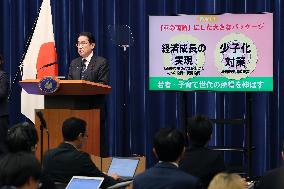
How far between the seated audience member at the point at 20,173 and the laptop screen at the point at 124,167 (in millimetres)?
1743

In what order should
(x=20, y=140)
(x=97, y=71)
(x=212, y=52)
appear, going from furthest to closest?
(x=212, y=52) < (x=97, y=71) < (x=20, y=140)

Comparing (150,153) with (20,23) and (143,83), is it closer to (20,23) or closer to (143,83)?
(143,83)

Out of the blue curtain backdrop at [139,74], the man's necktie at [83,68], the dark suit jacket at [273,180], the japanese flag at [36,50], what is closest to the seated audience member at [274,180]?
the dark suit jacket at [273,180]

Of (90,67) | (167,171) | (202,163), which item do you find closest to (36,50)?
(90,67)

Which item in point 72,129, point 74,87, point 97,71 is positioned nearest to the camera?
point 72,129

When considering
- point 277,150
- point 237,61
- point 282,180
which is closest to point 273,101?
point 277,150

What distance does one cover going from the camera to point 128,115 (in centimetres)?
712

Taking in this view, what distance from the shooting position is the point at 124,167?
13.6 feet

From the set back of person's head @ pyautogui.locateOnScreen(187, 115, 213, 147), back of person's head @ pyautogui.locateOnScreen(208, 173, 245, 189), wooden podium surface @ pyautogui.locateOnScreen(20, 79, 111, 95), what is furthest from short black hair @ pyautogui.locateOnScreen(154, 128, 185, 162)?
wooden podium surface @ pyautogui.locateOnScreen(20, 79, 111, 95)

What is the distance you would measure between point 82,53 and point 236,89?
162 cm

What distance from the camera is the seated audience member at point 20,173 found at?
234 cm

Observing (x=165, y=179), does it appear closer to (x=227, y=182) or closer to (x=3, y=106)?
(x=227, y=182)

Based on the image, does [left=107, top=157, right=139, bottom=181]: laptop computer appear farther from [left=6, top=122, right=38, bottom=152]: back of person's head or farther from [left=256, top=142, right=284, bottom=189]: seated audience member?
[left=256, top=142, right=284, bottom=189]: seated audience member

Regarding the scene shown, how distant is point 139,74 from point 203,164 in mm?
3782
